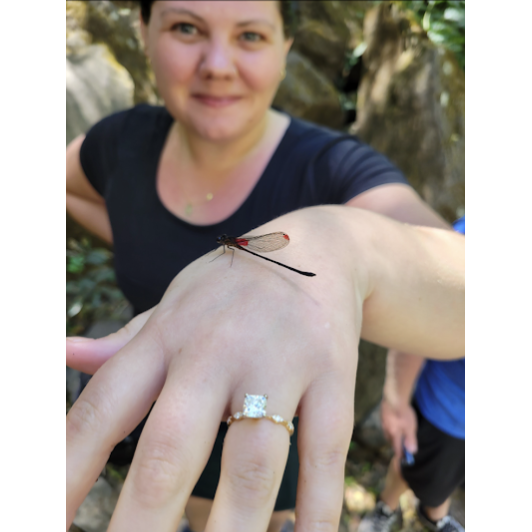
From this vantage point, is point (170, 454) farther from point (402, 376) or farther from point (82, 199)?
point (82, 199)

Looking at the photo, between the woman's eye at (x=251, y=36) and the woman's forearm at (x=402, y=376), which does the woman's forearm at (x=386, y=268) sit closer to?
the woman's eye at (x=251, y=36)

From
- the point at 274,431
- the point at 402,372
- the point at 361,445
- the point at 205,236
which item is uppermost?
the point at 205,236

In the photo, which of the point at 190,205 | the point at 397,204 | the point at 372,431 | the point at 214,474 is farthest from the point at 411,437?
the point at 190,205

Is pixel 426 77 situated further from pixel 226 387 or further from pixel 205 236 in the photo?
pixel 226 387

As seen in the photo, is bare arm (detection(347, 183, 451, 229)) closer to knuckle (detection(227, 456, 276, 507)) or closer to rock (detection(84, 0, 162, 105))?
knuckle (detection(227, 456, 276, 507))

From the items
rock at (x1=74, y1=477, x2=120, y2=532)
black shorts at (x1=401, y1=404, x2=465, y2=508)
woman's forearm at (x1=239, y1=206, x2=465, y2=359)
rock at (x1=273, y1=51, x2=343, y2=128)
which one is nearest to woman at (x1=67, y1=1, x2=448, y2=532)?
woman's forearm at (x1=239, y1=206, x2=465, y2=359)

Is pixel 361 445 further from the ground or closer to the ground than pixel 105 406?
closer to the ground
